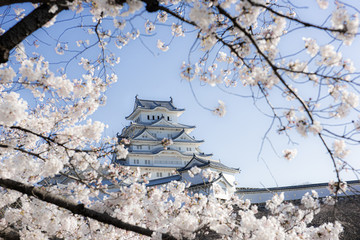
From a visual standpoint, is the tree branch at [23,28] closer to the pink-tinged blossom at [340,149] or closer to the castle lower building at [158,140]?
the pink-tinged blossom at [340,149]

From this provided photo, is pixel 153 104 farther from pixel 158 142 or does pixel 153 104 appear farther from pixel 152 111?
pixel 158 142

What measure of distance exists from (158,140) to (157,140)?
13cm

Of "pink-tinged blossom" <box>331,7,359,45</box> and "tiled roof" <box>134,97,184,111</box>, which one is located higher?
"tiled roof" <box>134,97,184,111</box>

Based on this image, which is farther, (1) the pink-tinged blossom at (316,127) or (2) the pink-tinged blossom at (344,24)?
(1) the pink-tinged blossom at (316,127)

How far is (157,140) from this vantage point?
32.3 meters

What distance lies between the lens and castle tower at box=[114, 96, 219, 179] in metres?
30.6

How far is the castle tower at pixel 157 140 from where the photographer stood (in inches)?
1204

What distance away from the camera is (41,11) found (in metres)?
2.70

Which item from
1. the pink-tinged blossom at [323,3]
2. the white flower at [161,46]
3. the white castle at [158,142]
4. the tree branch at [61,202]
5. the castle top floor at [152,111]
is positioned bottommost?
the tree branch at [61,202]

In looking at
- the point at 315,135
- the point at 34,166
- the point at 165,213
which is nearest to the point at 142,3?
the point at 315,135

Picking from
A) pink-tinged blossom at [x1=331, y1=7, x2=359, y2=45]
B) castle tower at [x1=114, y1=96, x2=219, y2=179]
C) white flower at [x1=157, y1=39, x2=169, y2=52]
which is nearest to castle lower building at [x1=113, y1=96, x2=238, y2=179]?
castle tower at [x1=114, y1=96, x2=219, y2=179]

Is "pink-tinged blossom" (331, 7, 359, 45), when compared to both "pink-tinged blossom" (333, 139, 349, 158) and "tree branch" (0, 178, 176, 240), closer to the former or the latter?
"pink-tinged blossom" (333, 139, 349, 158)

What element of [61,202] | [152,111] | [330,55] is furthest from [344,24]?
[152,111]

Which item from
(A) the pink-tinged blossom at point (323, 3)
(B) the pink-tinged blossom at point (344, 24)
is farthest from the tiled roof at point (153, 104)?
(B) the pink-tinged blossom at point (344, 24)
